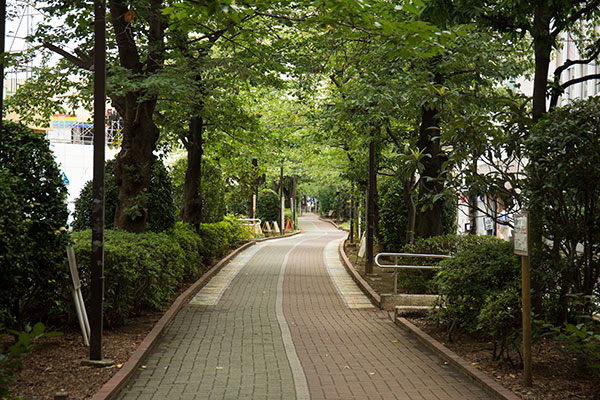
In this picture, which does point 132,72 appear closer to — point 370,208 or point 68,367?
point 68,367

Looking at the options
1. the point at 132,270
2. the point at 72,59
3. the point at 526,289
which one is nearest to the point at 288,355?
the point at 132,270

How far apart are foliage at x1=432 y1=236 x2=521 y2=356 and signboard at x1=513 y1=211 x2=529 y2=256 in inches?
39.2

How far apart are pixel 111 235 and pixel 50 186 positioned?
3.00m

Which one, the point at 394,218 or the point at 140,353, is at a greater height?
the point at 394,218

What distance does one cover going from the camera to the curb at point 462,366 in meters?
6.63

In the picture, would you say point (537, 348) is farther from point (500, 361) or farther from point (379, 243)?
point (379, 243)

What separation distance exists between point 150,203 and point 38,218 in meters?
7.82

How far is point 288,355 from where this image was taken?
875 centimetres

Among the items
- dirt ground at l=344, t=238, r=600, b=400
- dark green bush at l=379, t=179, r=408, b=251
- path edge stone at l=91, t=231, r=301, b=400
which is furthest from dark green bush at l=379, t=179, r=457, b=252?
dirt ground at l=344, t=238, r=600, b=400

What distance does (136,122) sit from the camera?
43.8 feet

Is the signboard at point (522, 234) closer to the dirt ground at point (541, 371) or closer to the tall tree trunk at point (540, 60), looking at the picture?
the tall tree trunk at point (540, 60)

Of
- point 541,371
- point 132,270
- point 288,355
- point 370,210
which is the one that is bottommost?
point 288,355

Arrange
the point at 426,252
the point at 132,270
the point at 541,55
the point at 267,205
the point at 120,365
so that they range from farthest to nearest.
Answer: the point at 267,205 < the point at 426,252 < the point at 132,270 < the point at 541,55 < the point at 120,365

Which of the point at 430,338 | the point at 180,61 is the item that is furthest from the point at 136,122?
the point at 430,338
